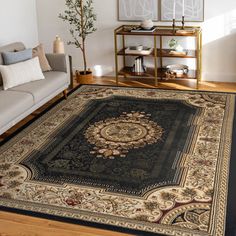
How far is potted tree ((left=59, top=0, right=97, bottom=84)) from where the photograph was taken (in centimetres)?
616

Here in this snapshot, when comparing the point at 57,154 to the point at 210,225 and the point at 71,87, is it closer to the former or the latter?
the point at 210,225

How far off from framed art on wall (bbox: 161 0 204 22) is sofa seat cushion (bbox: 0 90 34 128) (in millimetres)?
2422

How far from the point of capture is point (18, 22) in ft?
20.2

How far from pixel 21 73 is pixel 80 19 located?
187 centimetres

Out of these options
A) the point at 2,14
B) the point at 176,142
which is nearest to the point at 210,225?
the point at 176,142

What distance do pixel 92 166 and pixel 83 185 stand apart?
332 mm

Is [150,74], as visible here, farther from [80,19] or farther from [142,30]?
[80,19]

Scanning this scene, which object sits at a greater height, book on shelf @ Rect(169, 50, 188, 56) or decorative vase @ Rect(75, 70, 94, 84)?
book on shelf @ Rect(169, 50, 188, 56)

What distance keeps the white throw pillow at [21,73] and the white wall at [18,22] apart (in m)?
1.06

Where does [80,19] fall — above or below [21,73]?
above

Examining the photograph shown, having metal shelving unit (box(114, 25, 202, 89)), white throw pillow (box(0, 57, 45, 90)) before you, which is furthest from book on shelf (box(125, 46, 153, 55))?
white throw pillow (box(0, 57, 45, 90))

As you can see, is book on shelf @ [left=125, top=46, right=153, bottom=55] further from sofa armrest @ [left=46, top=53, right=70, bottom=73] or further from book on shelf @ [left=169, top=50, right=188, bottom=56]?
sofa armrest @ [left=46, top=53, right=70, bottom=73]

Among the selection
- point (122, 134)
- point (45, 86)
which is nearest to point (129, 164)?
point (122, 134)

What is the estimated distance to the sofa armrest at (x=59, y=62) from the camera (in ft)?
17.6
